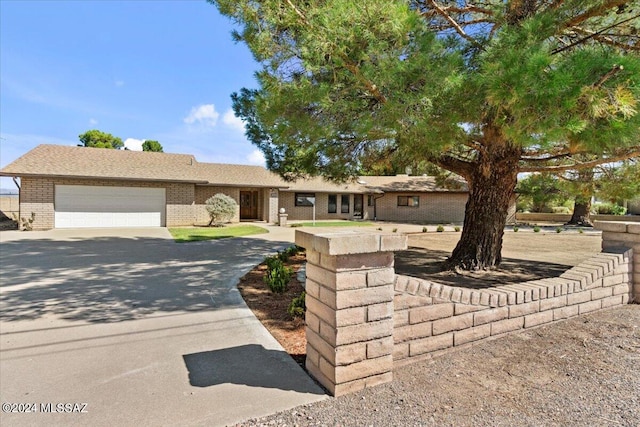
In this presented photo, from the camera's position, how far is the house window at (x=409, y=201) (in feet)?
87.0

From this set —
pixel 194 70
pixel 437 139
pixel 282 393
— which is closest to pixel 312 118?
pixel 437 139

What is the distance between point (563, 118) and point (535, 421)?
107 inches

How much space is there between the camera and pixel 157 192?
18.7 metres

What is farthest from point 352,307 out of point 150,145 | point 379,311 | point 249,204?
point 150,145

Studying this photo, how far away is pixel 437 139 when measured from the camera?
432cm

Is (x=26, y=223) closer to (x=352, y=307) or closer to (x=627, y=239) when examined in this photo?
(x=352, y=307)

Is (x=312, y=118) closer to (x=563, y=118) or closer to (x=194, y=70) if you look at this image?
(x=563, y=118)

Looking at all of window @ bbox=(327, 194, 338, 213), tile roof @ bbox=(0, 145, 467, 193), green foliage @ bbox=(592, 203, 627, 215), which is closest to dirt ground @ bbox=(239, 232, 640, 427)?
tile roof @ bbox=(0, 145, 467, 193)

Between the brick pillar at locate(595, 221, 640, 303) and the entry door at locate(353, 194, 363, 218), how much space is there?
2239cm

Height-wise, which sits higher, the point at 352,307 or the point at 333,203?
the point at 333,203

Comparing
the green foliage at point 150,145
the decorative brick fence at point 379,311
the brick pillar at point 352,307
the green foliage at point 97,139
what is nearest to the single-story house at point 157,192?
the decorative brick fence at point 379,311

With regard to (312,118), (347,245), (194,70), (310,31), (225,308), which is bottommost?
(225,308)

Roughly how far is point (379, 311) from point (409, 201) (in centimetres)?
2511

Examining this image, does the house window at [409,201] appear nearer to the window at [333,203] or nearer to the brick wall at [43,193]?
the window at [333,203]
